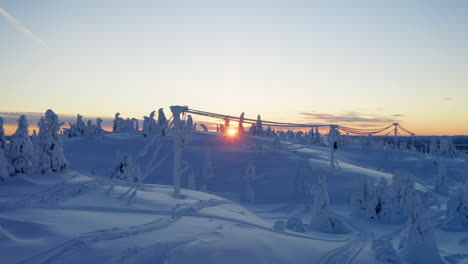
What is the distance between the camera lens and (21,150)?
1588cm

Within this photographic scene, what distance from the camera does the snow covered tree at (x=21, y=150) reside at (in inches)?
610

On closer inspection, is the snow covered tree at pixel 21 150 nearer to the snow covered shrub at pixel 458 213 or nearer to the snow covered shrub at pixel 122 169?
the snow covered shrub at pixel 122 169

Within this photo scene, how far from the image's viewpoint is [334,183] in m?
30.5

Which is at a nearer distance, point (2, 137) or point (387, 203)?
point (2, 137)

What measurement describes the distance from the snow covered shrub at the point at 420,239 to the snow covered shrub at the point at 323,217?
4.65m

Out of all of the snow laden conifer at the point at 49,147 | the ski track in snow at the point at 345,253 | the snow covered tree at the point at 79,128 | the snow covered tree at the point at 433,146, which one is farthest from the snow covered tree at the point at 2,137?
the snow covered tree at the point at 433,146

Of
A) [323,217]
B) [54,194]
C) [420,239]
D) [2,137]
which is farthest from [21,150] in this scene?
[420,239]

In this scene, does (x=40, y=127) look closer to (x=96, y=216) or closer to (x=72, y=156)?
(x=96, y=216)

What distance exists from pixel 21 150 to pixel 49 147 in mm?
1332

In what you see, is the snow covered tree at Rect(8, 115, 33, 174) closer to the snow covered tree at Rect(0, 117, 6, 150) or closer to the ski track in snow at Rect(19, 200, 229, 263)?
the snow covered tree at Rect(0, 117, 6, 150)

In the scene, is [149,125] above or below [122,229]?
above

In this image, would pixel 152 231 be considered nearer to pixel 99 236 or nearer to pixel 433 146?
pixel 99 236

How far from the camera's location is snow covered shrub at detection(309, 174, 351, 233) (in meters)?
17.9

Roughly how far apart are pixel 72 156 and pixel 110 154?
4.95m
